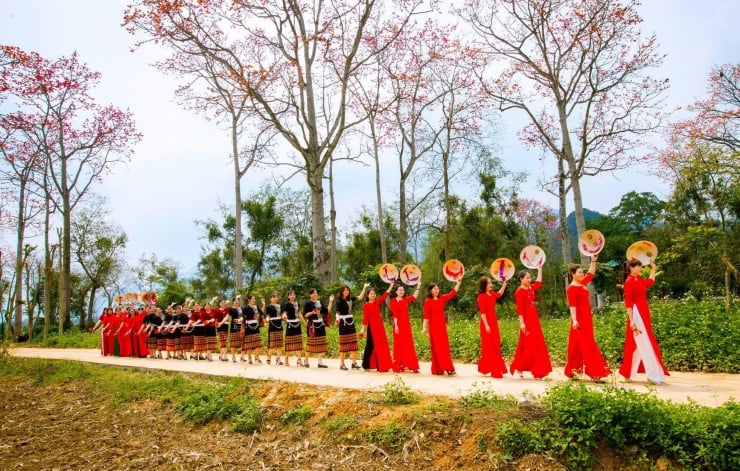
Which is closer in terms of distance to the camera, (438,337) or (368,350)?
(438,337)

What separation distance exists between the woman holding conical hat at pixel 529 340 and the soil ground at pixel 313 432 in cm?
24

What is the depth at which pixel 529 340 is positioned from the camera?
8.99m

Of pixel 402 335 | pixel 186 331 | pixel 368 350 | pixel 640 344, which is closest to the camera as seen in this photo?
pixel 640 344

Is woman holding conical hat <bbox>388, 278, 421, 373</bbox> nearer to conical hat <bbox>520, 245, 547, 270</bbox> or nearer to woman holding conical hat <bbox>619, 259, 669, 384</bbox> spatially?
conical hat <bbox>520, 245, 547, 270</bbox>

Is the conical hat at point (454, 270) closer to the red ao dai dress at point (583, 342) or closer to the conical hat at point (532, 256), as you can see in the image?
the conical hat at point (532, 256)

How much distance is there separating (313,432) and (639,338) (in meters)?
4.68

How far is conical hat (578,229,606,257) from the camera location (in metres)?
8.66

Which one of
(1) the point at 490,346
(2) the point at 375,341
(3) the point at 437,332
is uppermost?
(3) the point at 437,332

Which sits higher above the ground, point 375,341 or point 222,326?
point 222,326

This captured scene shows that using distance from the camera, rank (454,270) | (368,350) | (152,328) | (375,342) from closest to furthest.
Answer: (454,270), (375,342), (368,350), (152,328)

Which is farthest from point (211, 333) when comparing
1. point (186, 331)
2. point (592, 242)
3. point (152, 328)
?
point (592, 242)

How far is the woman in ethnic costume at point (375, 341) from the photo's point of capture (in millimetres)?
11062

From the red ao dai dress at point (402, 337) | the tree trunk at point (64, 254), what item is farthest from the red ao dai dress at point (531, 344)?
the tree trunk at point (64, 254)

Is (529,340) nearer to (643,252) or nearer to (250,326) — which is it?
(643,252)
